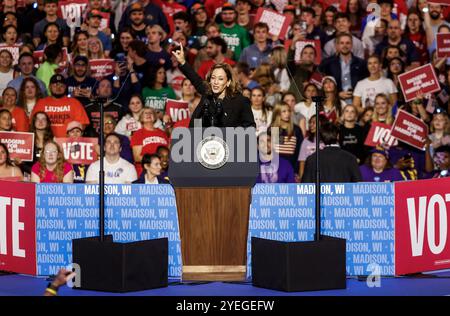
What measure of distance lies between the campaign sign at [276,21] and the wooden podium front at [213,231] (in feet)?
19.8

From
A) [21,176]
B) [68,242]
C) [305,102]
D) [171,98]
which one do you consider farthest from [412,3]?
[68,242]

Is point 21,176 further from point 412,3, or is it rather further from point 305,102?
point 412,3

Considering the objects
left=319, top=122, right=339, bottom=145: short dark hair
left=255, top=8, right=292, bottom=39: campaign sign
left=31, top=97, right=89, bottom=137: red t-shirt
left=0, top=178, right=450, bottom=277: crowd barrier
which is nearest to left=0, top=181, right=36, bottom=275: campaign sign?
left=0, top=178, right=450, bottom=277: crowd barrier

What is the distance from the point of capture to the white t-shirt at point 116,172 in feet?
39.4

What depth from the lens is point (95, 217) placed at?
9383 millimetres

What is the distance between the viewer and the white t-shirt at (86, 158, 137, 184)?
12023mm

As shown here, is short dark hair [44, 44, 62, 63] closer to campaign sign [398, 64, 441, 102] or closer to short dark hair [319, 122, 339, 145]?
campaign sign [398, 64, 441, 102]

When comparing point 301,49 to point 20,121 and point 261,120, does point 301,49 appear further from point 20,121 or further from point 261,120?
point 20,121

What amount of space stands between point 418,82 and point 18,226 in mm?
5793

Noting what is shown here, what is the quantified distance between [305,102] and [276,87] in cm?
42

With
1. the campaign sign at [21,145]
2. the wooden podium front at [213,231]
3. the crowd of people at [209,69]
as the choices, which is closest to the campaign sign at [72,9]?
the crowd of people at [209,69]

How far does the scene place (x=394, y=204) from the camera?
9.29 metres

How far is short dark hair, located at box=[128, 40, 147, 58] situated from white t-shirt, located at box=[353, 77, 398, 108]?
8.53 feet
